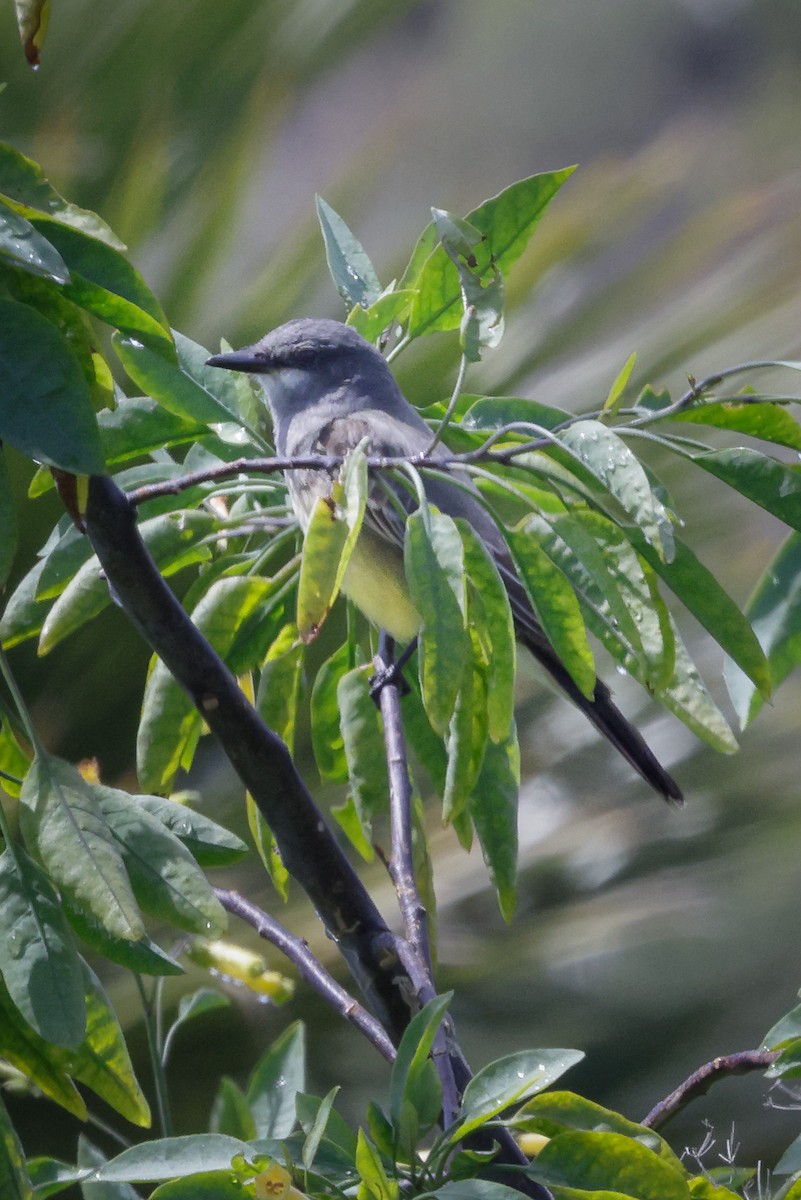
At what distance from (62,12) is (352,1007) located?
2571mm

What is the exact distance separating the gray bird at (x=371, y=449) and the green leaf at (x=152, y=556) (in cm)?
12

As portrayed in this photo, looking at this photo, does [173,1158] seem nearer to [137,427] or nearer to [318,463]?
[318,463]

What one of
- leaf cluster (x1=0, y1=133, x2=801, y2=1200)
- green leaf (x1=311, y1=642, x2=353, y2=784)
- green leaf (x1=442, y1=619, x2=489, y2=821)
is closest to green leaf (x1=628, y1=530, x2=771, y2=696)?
leaf cluster (x1=0, y1=133, x2=801, y2=1200)

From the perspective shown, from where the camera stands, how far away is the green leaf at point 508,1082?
869 millimetres

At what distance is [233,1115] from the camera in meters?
1.41

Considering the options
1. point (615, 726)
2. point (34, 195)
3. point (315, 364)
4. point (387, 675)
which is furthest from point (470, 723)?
point (315, 364)

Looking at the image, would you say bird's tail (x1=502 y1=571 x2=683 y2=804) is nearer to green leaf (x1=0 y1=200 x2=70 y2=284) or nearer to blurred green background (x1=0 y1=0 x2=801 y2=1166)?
blurred green background (x1=0 y1=0 x2=801 y2=1166)

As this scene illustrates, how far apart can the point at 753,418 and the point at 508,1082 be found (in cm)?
48

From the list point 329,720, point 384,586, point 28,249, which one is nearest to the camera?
point 28,249

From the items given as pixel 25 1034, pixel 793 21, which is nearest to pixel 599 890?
pixel 25 1034

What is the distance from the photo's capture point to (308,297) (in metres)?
2.96

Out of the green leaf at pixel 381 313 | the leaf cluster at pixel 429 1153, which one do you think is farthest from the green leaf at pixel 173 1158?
the green leaf at pixel 381 313

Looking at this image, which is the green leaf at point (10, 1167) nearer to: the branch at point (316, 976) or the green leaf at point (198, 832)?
the green leaf at point (198, 832)

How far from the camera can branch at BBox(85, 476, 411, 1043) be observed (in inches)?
33.6
